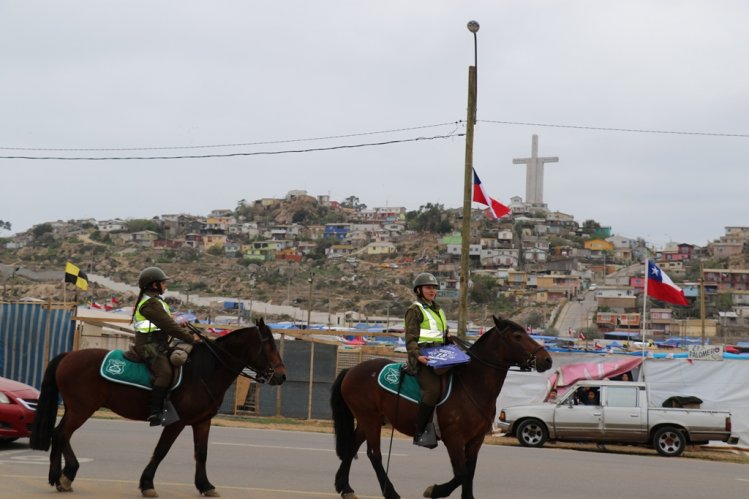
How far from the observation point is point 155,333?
471 inches

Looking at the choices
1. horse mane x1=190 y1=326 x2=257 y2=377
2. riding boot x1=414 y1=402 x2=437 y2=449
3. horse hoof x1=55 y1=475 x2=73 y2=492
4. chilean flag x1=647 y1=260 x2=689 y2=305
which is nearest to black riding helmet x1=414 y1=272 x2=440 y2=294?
riding boot x1=414 y1=402 x2=437 y2=449

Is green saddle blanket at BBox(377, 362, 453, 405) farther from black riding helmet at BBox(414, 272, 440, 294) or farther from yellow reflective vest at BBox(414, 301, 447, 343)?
black riding helmet at BBox(414, 272, 440, 294)

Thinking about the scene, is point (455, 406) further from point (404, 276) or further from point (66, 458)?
point (404, 276)

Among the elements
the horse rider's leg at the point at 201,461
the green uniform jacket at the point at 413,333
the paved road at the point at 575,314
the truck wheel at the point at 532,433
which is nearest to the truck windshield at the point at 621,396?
the truck wheel at the point at 532,433

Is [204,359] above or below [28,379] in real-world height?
above

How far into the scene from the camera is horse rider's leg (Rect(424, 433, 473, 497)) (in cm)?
1121

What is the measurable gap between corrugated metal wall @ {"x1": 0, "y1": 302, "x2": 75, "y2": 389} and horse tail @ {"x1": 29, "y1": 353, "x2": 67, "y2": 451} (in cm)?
1557

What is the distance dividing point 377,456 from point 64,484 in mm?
3661

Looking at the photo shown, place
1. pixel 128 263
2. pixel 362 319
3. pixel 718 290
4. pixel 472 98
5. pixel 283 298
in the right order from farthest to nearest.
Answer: pixel 128 263 → pixel 718 290 → pixel 283 298 → pixel 362 319 → pixel 472 98

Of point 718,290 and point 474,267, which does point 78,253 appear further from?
point 718,290

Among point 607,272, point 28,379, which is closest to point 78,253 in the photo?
point 607,272

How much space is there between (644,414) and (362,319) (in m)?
106

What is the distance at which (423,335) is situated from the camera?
11938mm

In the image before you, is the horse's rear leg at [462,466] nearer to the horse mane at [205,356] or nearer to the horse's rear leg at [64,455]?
the horse mane at [205,356]
